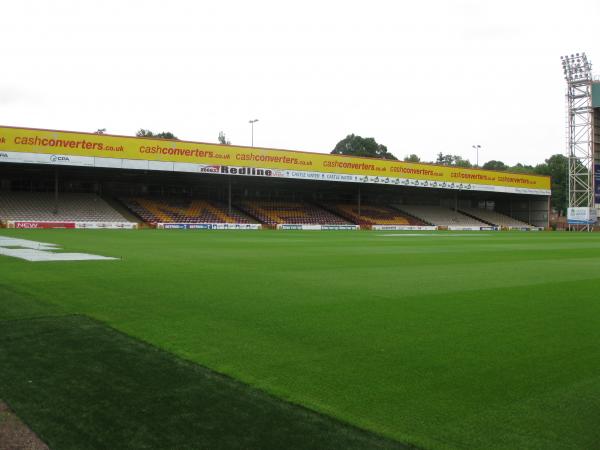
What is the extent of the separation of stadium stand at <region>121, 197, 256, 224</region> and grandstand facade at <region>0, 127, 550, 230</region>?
11 cm

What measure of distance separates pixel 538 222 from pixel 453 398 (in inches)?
3137

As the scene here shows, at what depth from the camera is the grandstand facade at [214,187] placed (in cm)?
4331

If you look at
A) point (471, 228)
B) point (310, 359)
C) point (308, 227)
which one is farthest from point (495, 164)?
point (310, 359)

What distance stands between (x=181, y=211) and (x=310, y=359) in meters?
47.6

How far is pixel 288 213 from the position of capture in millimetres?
57812

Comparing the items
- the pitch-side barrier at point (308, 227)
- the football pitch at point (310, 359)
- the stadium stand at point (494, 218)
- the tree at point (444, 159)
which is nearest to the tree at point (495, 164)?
the tree at point (444, 159)

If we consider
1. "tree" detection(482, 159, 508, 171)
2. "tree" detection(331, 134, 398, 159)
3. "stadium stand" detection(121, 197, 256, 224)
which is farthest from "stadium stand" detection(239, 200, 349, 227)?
"tree" detection(482, 159, 508, 171)

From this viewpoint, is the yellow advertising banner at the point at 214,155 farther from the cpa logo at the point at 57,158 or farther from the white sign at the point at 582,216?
the white sign at the point at 582,216

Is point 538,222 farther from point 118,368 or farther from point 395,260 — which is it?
point 118,368

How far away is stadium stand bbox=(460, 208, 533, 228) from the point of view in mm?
72137

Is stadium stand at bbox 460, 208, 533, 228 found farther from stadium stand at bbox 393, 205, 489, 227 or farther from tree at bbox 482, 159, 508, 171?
tree at bbox 482, 159, 508, 171

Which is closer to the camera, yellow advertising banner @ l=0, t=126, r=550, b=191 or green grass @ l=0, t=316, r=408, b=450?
green grass @ l=0, t=316, r=408, b=450

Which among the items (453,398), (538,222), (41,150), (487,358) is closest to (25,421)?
(453,398)

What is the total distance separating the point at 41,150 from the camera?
41875 mm
